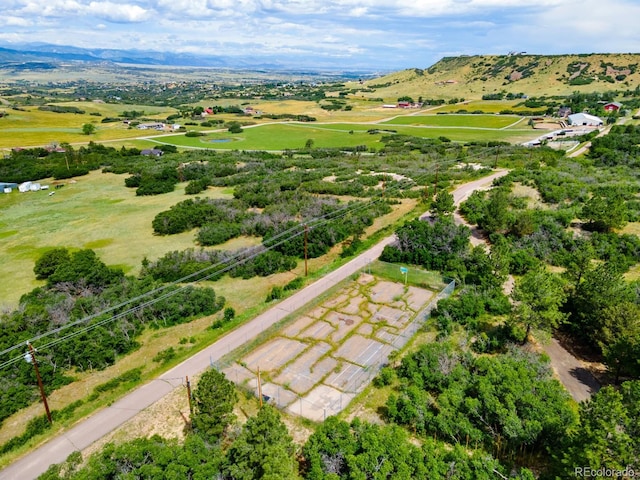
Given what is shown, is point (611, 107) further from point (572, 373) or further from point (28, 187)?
point (28, 187)

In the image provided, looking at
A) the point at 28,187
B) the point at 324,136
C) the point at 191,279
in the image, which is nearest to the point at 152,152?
the point at 28,187

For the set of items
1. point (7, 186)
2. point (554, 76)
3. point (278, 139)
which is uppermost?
point (554, 76)

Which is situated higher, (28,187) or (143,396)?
(143,396)

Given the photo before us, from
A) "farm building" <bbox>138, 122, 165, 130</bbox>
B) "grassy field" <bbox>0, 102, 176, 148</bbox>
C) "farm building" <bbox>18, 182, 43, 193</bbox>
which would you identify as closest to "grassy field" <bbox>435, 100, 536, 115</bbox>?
"farm building" <bbox>138, 122, 165, 130</bbox>

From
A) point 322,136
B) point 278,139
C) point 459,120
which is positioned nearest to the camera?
point 278,139

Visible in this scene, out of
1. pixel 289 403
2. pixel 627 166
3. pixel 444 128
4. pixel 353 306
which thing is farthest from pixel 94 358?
pixel 444 128

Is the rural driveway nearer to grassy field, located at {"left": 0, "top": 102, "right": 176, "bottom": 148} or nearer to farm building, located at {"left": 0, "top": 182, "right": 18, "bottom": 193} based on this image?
farm building, located at {"left": 0, "top": 182, "right": 18, "bottom": 193}
